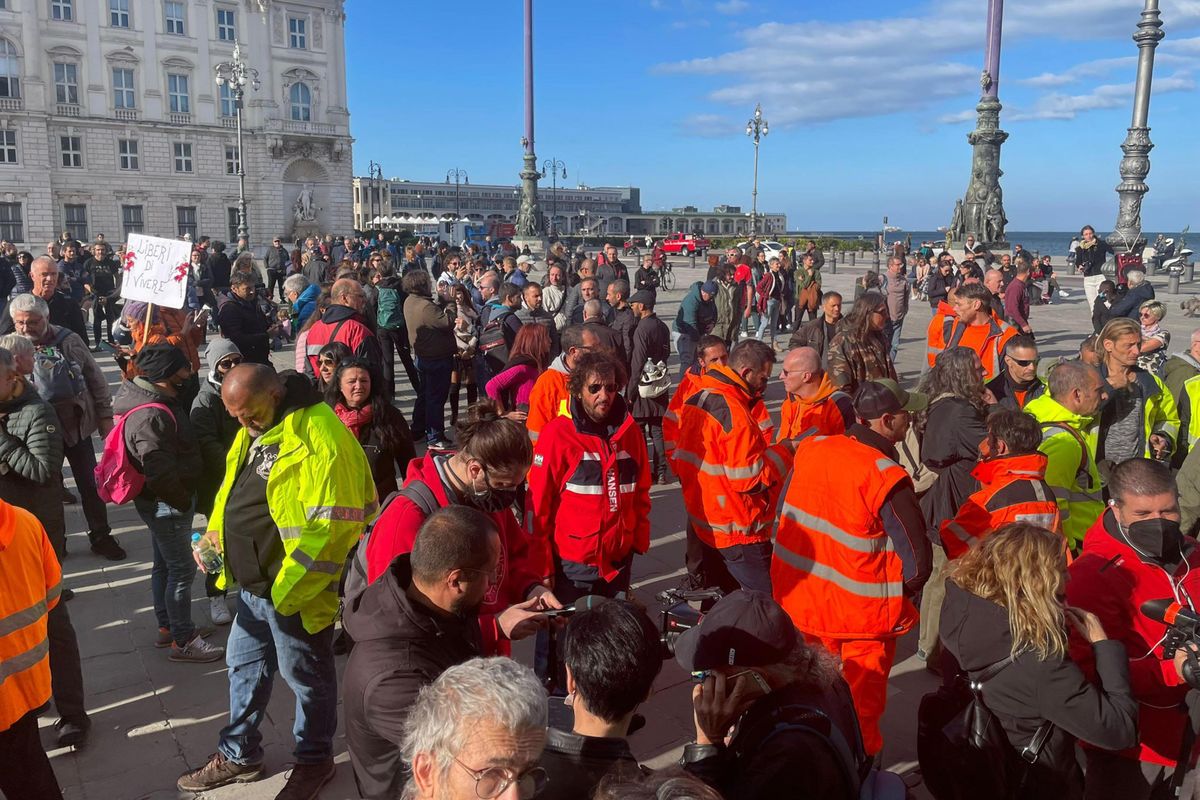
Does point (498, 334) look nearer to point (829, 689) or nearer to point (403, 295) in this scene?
point (403, 295)

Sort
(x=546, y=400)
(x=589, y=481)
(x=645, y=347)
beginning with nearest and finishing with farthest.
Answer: (x=589, y=481)
(x=546, y=400)
(x=645, y=347)

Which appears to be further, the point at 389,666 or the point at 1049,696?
the point at 1049,696

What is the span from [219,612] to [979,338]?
5.91 meters

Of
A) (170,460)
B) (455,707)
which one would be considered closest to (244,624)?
(170,460)

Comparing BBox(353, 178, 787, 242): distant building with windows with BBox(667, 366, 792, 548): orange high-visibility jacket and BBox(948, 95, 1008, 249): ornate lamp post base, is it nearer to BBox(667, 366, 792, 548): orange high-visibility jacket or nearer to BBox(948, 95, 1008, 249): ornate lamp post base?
BBox(948, 95, 1008, 249): ornate lamp post base

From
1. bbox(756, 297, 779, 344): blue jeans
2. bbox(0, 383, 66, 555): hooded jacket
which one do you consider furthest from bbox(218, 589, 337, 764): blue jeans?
bbox(756, 297, 779, 344): blue jeans

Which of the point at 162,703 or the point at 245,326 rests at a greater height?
the point at 245,326

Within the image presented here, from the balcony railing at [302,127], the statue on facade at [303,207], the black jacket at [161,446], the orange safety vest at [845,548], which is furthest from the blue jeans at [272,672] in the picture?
the statue on facade at [303,207]

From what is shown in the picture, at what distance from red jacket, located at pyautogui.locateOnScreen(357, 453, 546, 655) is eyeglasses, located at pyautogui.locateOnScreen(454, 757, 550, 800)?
113 centimetres

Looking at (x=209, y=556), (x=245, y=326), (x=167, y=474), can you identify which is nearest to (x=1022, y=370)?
(x=209, y=556)

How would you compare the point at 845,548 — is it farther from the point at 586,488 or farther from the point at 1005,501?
the point at 586,488

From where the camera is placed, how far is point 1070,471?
4047 millimetres

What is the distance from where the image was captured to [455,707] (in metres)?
1.80

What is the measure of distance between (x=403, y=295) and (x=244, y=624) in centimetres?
688
